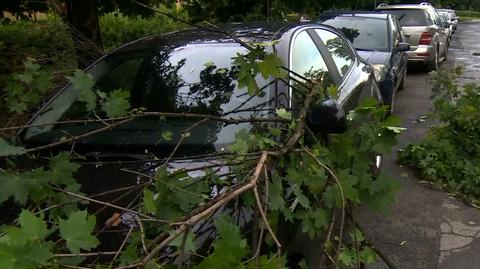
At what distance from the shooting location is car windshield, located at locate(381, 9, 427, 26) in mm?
13034

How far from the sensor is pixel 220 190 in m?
2.28

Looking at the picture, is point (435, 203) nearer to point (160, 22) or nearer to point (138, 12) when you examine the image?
point (138, 12)

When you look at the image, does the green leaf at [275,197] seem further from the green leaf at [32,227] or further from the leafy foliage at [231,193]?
the green leaf at [32,227]

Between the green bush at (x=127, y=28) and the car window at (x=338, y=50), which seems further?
the green bush at (x=127, y=28)

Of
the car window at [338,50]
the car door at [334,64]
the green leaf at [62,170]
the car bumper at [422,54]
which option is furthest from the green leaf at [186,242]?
the car bumper at [422,54]

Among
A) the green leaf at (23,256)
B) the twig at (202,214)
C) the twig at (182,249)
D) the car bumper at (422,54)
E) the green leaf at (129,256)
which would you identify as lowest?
the car bumper at (422,54)

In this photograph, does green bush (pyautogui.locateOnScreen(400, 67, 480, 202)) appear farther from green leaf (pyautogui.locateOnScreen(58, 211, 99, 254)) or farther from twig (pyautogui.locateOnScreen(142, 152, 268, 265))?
green leaf (pyautogui.locateOnScreen(58, 211, 99, 254))

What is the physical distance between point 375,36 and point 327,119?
6.48 meters

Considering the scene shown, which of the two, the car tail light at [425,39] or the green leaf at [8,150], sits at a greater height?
the green leaf at [8,150]

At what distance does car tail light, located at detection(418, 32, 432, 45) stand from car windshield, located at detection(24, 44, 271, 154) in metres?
10.0

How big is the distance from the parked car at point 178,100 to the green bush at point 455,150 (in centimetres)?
142

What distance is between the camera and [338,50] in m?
5.20

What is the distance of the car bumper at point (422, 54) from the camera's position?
1273 centimetres

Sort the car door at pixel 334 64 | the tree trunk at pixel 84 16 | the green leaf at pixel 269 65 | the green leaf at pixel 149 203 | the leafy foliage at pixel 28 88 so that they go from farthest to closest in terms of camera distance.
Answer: the tree trunk at pixel 84 16, the car door at pixel 334 64, the leafy foliage at pixel 28 88, the green leaf at pixel 269 65, the green leaf at pixel 149 203
